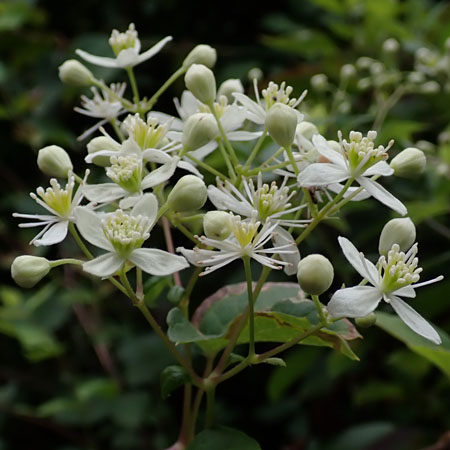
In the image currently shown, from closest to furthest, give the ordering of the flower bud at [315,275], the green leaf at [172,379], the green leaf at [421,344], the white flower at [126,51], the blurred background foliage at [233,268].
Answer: the flower bud at [315,275], the green leaf at [172,379], the green leaf at [421,344], the white flower at [126,51], the blurred background foliage at [233,268]

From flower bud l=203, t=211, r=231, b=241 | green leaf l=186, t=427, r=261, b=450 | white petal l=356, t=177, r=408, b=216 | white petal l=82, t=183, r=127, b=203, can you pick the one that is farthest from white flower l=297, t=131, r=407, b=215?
green leaf l=186, t=427, r=261, b=450

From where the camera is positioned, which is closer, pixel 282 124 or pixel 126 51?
pixel 282 124

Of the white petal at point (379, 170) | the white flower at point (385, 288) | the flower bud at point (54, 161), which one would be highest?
the white petal at point (379, 170)

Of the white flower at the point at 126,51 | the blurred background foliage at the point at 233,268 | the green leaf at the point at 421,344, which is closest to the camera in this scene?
the green leaf at the point at 421,344

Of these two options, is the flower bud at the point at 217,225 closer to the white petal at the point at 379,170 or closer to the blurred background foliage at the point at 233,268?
the white petal at the point at 379,170

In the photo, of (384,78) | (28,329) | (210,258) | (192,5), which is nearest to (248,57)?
(192,5)

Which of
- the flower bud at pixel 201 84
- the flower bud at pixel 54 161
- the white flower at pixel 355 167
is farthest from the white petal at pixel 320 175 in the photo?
the flower bud at pixel 54 161

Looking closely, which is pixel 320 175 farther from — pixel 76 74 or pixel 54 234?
pixel 76 74

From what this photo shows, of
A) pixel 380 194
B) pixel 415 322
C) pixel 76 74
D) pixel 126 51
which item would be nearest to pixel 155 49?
pixel 126 51
